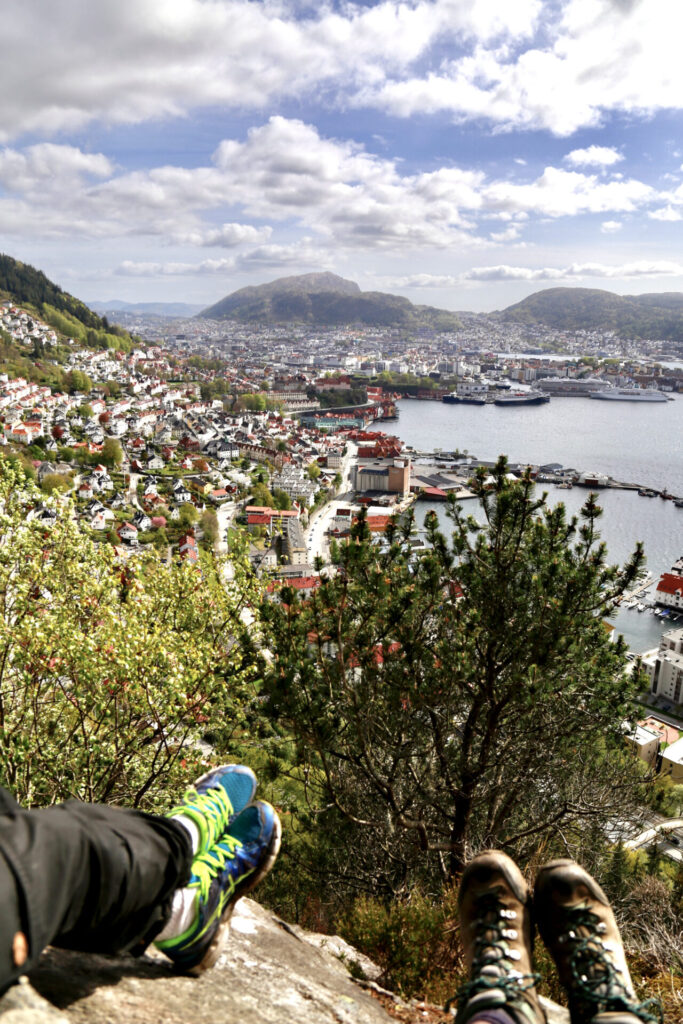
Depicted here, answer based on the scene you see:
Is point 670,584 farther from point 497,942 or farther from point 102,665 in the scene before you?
point 497,942

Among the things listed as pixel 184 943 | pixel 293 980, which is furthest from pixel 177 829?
pixel 293 980

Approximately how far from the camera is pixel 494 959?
1.41 meters

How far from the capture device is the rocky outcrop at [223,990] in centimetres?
112

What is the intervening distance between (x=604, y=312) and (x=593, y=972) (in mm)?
180645

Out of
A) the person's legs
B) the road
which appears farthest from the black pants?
the road

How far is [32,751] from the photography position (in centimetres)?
338

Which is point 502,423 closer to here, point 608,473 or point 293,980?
point 608,473

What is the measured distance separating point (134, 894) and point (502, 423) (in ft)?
194

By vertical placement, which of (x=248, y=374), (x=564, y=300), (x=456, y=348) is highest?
(x=564, y=300)

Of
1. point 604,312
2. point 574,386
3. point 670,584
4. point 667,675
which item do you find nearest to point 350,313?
point 604,312

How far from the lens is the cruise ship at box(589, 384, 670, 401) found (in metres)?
72.6

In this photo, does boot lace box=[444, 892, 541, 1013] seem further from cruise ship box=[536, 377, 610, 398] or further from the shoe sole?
cruise ship box=[536, 377, 610, 398]

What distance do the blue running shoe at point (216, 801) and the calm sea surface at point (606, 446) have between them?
2006 centimetres

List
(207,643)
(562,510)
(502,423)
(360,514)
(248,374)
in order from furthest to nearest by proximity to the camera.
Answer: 1. (248,374)
2. (502,423)
3. (207,643)
4. (360,514)
5. (562,510)
